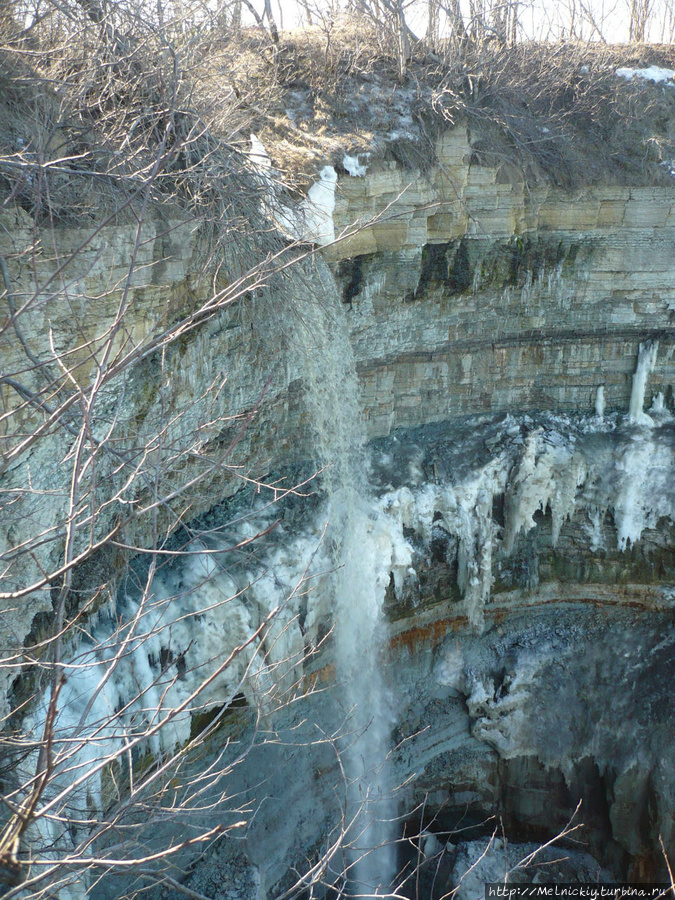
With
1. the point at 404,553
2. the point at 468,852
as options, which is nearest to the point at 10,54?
the point at 404,553

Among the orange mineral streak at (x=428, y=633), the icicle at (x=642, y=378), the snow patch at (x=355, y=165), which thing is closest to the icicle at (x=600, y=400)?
the icicle at (x=642, y=378)

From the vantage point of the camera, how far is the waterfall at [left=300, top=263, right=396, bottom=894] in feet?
24.5

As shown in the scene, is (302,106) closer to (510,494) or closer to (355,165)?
(355,165)

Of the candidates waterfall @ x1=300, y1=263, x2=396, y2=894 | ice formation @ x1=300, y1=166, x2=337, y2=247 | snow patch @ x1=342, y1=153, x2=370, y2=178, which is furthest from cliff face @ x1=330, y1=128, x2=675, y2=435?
waterfall @ x1=300, y1=263, x2=396, y2=894

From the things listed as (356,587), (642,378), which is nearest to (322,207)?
(356,587)

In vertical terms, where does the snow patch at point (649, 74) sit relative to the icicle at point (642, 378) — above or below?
above

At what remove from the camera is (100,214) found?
183 inches

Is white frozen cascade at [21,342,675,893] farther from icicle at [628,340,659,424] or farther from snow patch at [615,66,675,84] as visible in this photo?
snow patch at [615,66,675,84]

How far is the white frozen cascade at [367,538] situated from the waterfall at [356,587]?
17 mm

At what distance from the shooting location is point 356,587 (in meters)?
7.73

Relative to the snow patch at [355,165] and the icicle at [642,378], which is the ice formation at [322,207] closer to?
the snow patch at [355,165]

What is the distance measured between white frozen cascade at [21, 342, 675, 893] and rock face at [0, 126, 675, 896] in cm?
4

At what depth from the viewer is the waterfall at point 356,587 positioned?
7.47 m

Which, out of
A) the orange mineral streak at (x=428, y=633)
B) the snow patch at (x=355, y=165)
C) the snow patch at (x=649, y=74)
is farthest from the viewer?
the snow patch at (x=649, y=74)
